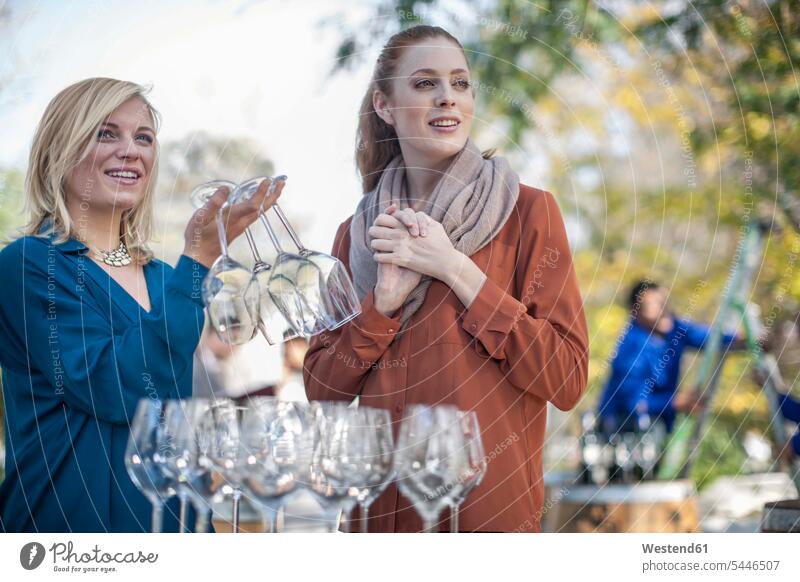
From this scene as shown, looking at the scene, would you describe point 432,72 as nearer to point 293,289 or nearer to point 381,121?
point 381,121

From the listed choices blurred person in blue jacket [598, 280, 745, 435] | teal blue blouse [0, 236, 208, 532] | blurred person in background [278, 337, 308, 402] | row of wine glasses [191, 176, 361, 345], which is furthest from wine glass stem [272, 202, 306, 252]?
blurred person in blue jacket [598, 280, 745, 435]

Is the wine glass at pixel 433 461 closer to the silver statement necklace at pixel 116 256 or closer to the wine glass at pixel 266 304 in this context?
the wine glass at pixel 266 304

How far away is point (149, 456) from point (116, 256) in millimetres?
392

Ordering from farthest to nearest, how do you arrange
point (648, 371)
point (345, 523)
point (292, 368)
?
point (648, 371), point (292, 368), point (345, 523)

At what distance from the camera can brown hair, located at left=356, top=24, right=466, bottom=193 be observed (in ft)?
4.96

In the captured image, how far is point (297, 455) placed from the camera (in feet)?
3.85

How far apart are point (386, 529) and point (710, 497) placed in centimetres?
262

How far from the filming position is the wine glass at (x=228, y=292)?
1.25 meters

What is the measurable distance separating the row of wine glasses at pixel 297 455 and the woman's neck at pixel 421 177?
0.42 meters

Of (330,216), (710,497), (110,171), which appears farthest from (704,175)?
(110,171)
